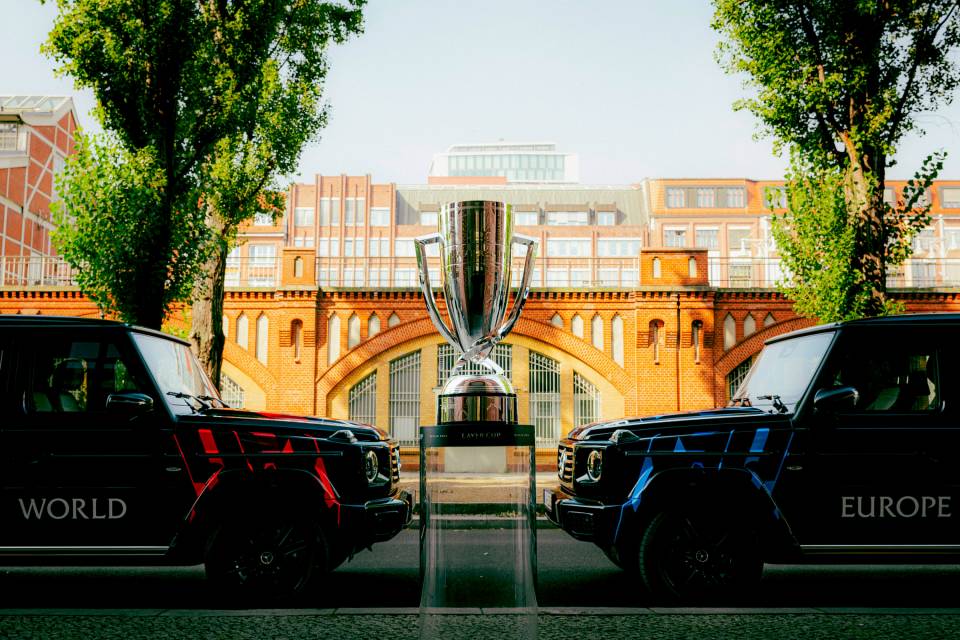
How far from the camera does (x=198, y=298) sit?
15562 mm

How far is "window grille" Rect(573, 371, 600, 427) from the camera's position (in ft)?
73.4

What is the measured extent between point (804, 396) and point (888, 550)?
1.12m

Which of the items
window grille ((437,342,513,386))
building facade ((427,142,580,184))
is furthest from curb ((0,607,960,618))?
building facade ((427,142,580,184))

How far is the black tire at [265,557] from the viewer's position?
5.33 m

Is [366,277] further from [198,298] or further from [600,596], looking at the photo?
[600,596]

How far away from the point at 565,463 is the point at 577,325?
16262mm

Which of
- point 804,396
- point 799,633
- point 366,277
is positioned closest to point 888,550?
point 804,396

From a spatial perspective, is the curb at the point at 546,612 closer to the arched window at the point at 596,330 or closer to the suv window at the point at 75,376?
the suv window at the point at 75,376

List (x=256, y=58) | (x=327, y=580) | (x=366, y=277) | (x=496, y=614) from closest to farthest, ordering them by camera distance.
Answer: (x=496, y=614) < (x=327, y=580) < (x=256, y=58) < (x=366, y=277)

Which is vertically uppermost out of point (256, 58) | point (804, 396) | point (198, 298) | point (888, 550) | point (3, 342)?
point (256, 58)

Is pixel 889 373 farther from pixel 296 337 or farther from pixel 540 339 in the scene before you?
pixel 296 337

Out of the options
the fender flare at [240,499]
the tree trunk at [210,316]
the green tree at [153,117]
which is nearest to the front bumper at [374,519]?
the fender flare at [240,499]

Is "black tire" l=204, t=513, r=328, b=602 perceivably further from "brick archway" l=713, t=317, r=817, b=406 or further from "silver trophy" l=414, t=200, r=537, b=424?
"brick archway" l=713, t=317, r=817, b=406

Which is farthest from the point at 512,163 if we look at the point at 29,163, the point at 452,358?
the point at 452,358
